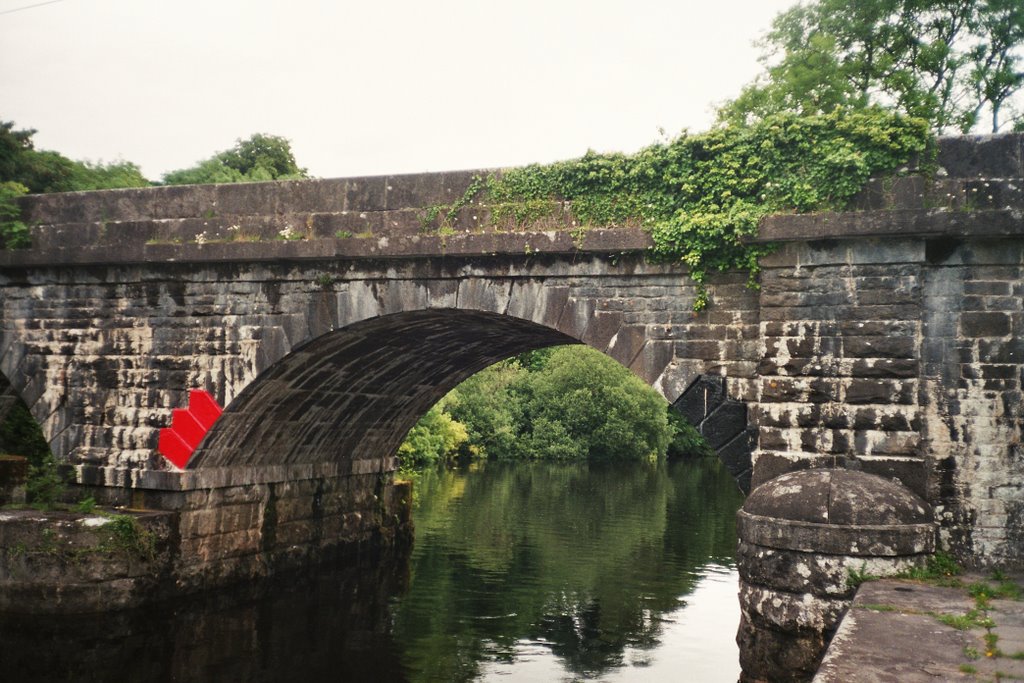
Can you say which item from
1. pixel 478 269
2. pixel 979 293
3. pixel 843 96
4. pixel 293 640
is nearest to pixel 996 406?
pixel 979 293

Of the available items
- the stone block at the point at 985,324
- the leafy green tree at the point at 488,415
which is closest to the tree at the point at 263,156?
the stone block at the point at 985,324

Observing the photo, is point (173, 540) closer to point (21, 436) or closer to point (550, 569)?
point (550, 569)

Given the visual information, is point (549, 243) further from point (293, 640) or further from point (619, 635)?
point (293, 640)

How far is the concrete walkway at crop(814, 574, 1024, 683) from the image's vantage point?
4.79m

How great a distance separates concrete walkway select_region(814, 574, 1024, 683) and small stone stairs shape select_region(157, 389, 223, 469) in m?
7.93

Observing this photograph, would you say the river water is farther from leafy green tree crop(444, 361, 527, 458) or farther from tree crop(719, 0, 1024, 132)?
leafy green tree crop(444, 361, 527, 458)

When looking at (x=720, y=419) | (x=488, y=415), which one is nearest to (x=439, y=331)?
(x=720, y=419)

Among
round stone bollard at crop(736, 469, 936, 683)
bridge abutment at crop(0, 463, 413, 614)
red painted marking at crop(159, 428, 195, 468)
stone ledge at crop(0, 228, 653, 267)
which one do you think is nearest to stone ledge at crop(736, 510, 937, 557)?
round stone bollard at crop(736, 469, 936, 683)

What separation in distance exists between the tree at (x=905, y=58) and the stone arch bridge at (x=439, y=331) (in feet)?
28.0

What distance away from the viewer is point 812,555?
736 centimetres

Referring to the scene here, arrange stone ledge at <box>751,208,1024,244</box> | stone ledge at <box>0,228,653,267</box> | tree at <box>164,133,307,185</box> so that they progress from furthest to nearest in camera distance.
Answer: tree at <box>164,133,307,185</box> < stone ledge at <box>0,228,653,267</box> < stone ledge at <box>751,208,1024,244</box>

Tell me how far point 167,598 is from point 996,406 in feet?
31.0

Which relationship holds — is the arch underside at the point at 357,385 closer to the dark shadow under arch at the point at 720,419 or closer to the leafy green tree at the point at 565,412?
the dark shadow under arch at the point at 720,419

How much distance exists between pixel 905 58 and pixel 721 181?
1248 centimetres
